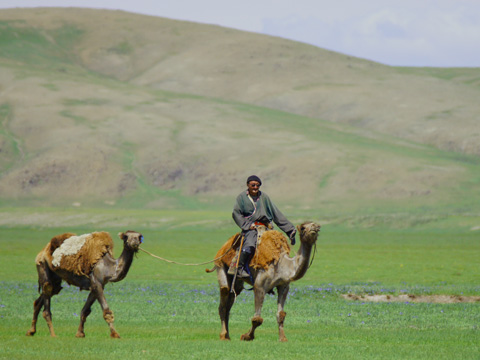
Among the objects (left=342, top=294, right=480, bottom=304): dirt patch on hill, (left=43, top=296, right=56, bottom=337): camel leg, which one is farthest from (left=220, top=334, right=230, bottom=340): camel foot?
(left=342, top=294, right=480, bottom=304): dirt patch on hill

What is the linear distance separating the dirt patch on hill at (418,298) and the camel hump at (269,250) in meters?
11.0

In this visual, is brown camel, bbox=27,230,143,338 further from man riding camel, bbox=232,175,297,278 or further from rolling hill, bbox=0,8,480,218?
rolling hill, bbox=0,8,480,218

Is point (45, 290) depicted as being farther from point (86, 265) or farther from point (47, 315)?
point (86, 265)

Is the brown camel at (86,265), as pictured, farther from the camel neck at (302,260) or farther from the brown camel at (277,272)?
the camel neck at (302,260)

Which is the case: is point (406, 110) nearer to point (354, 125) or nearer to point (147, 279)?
point (354, 125)

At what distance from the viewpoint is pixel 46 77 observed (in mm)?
170125

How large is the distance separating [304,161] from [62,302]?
335 ft

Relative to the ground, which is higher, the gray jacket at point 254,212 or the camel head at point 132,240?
the gray jacket at point 254,212

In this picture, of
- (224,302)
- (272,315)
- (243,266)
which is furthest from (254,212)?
(272,315)

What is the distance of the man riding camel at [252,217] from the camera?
1680cm

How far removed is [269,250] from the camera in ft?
54.5

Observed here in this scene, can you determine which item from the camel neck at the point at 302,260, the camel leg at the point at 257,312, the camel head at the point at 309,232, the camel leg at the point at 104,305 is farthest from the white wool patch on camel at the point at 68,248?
the camel head at the point at 309,232

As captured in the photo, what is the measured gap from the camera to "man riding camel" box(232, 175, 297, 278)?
1680cm

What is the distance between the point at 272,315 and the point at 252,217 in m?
6.14
